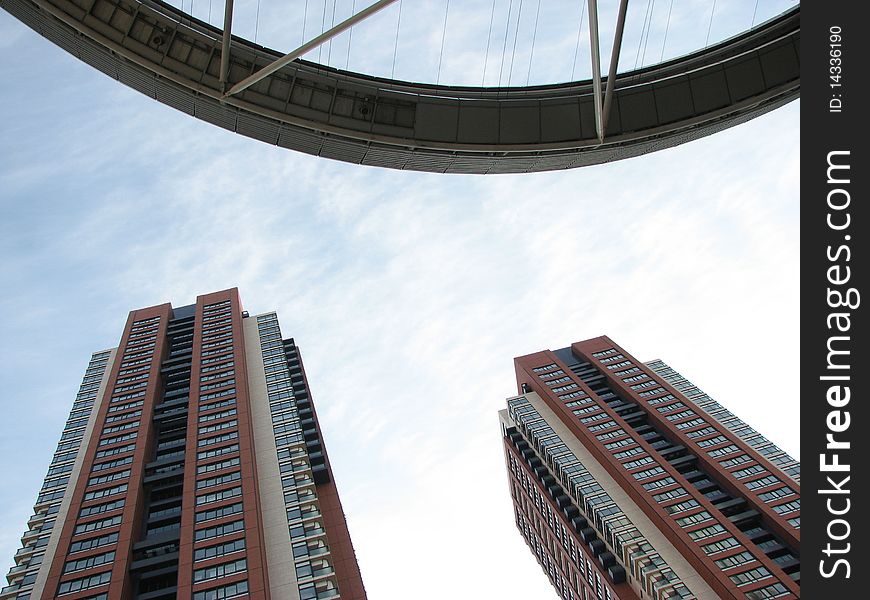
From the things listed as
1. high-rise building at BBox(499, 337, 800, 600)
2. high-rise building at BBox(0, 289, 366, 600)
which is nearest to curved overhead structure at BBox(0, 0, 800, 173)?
high-rise building at BBox(0, 289, 366, 600)

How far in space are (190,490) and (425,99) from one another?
4520cm

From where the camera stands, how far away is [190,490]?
5731 cm

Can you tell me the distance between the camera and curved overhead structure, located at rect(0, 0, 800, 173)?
22.4 m

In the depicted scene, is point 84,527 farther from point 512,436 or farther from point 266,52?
point 512,436

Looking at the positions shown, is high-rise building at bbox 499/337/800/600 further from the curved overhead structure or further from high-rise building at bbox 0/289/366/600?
the curved overhead structure

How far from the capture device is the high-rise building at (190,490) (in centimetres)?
5041

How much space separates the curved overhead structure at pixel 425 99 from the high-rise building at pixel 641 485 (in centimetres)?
4483

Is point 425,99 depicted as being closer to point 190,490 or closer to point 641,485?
point 190,490
